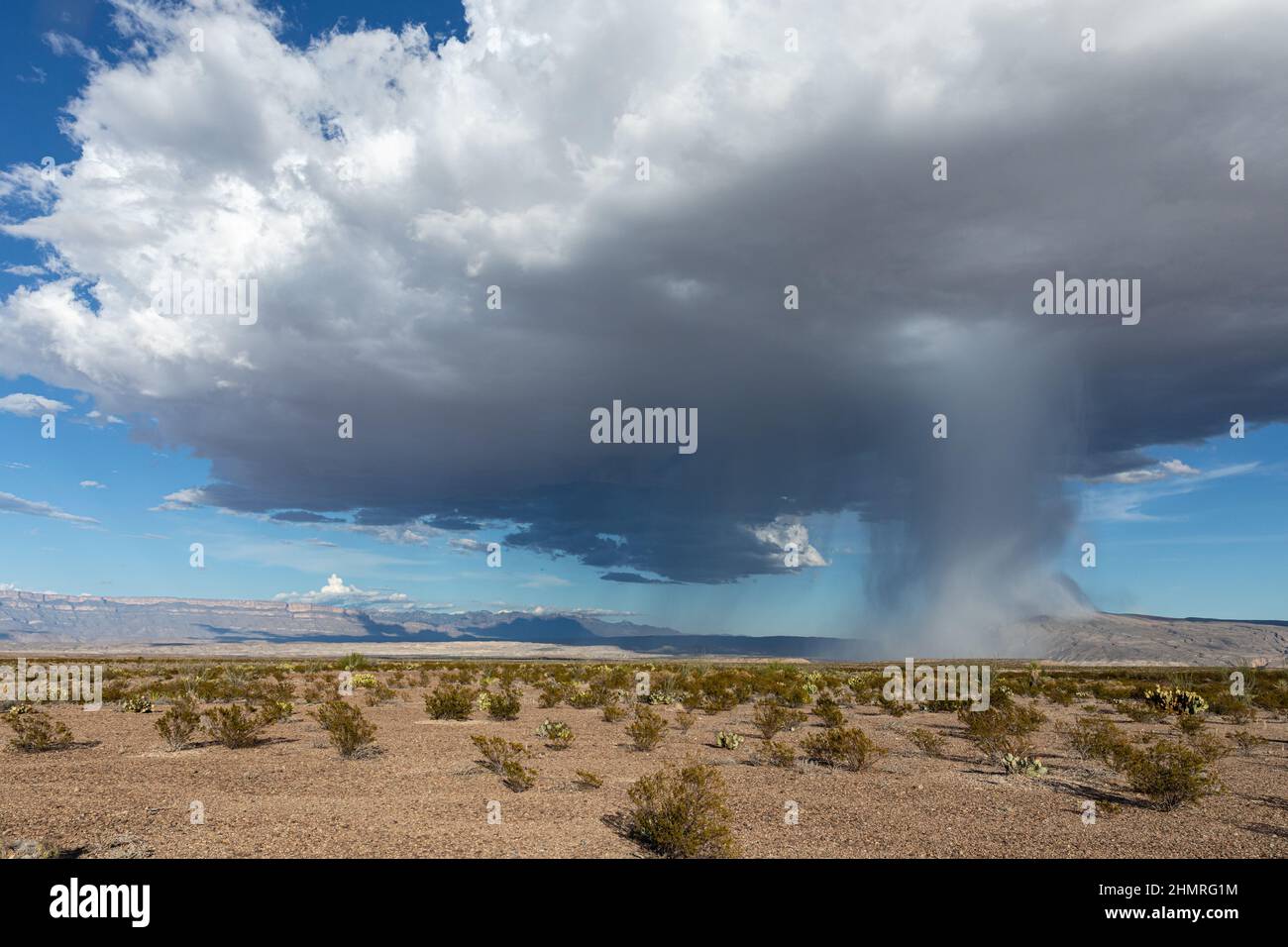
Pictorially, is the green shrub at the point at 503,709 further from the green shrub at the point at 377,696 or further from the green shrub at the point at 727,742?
the green shrub at the point at 727,742

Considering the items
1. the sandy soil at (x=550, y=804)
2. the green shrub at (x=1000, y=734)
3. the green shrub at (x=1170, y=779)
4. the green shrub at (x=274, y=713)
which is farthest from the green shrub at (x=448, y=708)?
the green shrub at (x=1170, y=779)

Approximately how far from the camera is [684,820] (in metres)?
9.84

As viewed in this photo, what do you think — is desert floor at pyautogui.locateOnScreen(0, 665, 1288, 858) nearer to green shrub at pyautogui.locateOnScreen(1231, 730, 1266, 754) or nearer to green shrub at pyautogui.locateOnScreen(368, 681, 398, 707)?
green shrub at pyautogui.locateOnScreen(1231, 730, 1266, 754)

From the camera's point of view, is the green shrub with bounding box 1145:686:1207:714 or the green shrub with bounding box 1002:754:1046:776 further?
the green shrub with bounding box 1145:686:1207:714

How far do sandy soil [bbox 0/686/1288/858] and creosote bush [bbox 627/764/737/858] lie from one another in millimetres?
413

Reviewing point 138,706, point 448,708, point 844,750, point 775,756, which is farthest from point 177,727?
point 844,750

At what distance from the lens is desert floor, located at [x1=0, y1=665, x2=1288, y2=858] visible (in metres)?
9.76

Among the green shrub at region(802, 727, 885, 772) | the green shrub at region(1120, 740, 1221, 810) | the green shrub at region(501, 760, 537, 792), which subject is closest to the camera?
the green shrub at region(1120, 740, 1221, 810)

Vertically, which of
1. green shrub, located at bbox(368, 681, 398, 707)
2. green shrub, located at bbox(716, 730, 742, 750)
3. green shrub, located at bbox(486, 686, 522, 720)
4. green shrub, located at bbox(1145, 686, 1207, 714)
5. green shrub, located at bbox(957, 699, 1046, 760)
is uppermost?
green shrub, located at bbox(957, 699, 1046, 760)

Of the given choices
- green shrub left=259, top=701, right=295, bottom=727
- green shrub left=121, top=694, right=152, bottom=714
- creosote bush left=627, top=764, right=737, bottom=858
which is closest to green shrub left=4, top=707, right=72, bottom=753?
green shrub left=259, top=701, right=295, bottom=727
